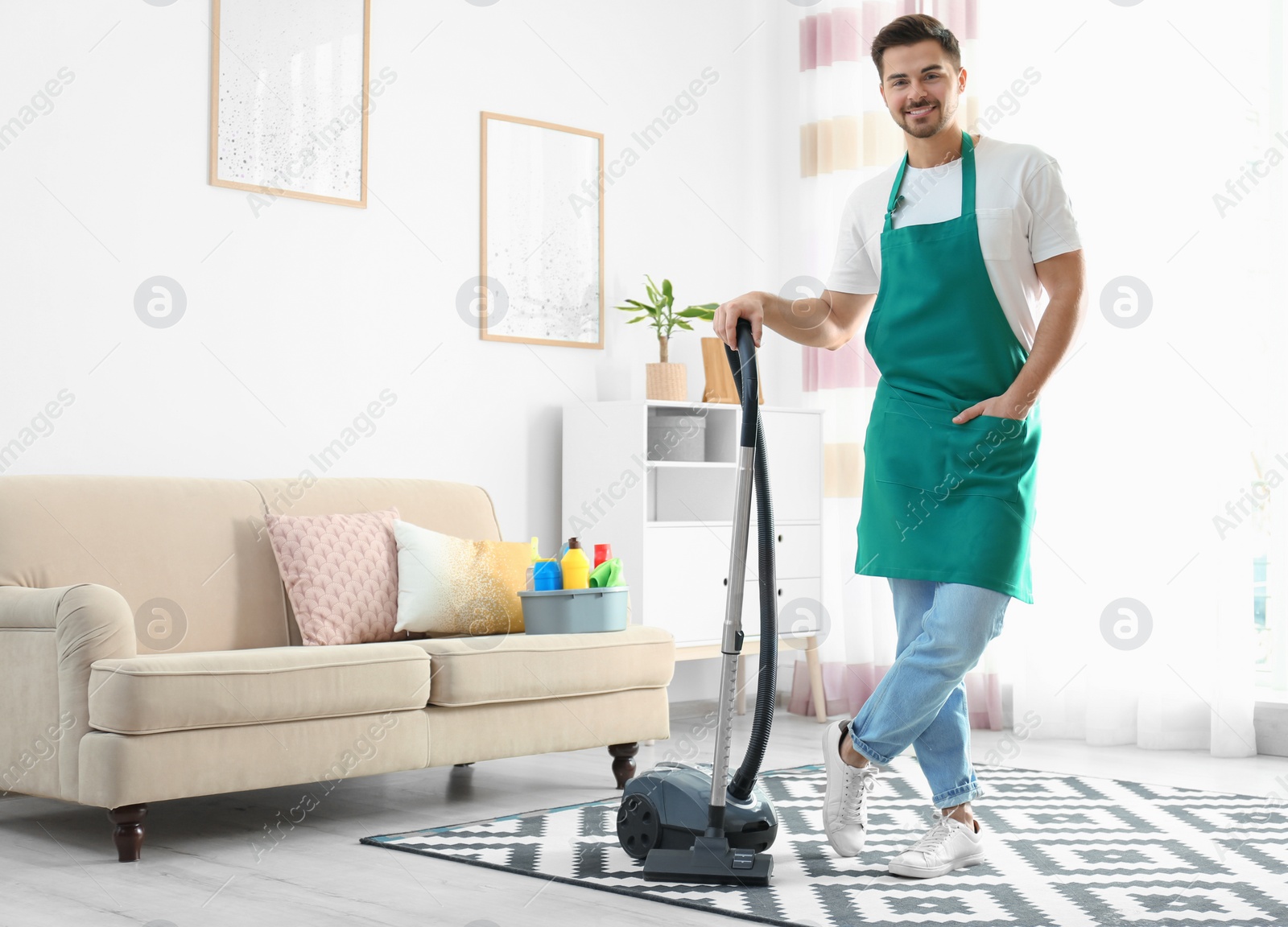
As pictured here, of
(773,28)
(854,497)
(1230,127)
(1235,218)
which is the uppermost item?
(773,28)

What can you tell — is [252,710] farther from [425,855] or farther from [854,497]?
[854,497]

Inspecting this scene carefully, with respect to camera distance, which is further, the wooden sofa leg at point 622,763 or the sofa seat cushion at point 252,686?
the wooden sofa leg at point 622,763

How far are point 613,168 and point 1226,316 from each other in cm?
209

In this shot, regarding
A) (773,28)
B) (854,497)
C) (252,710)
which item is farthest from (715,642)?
(773,28)

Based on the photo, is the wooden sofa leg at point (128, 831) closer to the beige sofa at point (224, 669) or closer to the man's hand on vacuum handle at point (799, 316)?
the beige sofa at point (224, 669)

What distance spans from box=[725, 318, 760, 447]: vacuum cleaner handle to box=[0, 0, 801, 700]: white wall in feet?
6.41

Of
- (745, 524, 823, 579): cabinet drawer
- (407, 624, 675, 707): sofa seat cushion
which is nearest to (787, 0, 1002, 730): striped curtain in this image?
(745, 524, 823, 579): cabinet drawer

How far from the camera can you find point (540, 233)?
4.70 m

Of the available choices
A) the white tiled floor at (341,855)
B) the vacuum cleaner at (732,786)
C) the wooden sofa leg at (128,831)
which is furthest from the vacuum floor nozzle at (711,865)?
the wooden sofa leg at (128,831)

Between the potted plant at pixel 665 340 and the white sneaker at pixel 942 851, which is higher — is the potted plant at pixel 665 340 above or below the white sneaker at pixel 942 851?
above

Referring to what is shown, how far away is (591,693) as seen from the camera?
3.56 metres

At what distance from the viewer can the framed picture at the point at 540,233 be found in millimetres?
4578

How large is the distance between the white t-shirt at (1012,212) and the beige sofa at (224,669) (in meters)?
1.47

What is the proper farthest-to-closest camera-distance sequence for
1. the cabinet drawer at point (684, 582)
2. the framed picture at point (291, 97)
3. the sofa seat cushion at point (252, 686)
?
the cabinet drawer at point (684, 582) < the framed picture at point (291, 97) < the sofa seat cushion at point (252, 686)
